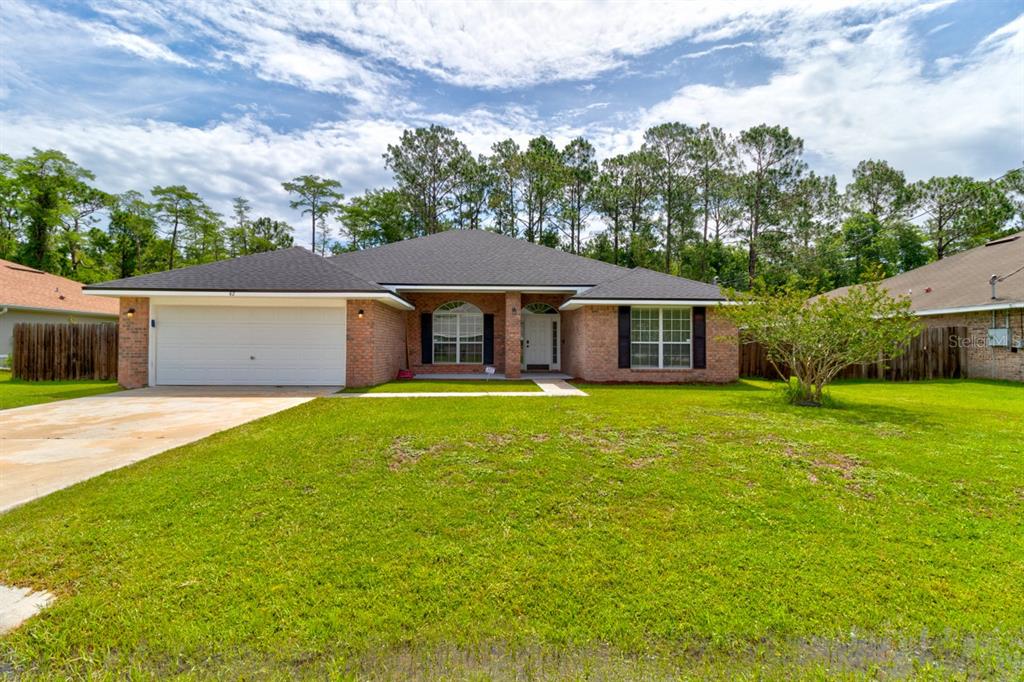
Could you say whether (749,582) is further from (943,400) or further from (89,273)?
(89,273)

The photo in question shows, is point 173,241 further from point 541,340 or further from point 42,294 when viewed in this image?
point 541,340

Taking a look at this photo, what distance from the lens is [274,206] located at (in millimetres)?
37188

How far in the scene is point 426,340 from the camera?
1612cm

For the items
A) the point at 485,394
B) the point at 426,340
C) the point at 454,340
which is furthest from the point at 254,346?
the point at 485,394

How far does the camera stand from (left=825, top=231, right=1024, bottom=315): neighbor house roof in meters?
14.5

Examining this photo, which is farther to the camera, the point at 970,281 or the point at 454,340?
the point at 970,281

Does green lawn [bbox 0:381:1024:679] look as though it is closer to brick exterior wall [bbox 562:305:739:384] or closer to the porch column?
brick exterior wall [bbox 562:305:739:384]

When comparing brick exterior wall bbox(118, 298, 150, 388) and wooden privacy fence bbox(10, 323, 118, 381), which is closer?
brick exterior wall bbox(118, 298, 150, 388)

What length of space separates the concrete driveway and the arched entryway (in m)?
7.71

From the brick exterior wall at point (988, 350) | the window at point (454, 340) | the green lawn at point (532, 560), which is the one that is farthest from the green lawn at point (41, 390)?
the brick exterior wall at point (988, 350)

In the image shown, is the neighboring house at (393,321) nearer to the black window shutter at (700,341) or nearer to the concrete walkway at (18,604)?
the black window shutter at (700,341)

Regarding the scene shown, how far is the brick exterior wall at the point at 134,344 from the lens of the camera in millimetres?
12141

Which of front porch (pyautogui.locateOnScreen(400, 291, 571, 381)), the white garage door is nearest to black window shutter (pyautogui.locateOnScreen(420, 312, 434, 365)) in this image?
front porch (pyautogui.locateOnScreen(400, 291, 571, 381))

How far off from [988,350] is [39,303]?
116 ft
